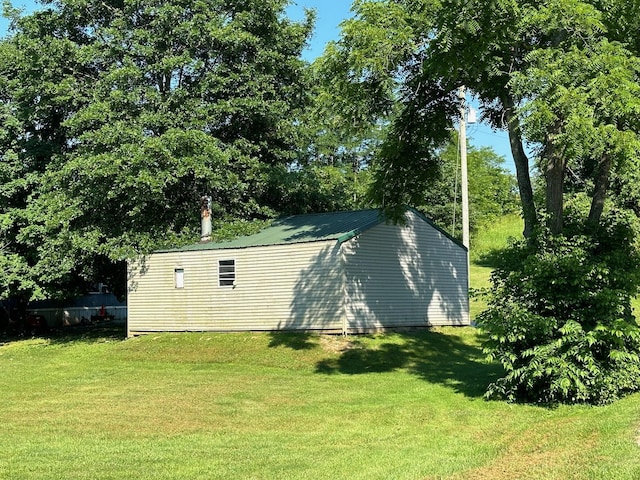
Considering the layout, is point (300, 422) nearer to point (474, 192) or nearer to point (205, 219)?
point (205, 219)

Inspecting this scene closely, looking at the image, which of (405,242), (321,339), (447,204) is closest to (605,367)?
(321,339)

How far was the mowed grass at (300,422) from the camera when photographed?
6.56 meters

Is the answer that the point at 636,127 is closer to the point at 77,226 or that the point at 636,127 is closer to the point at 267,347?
the point at 267,347

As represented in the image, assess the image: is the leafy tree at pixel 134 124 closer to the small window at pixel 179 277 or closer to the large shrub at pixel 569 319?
the small window at pixel 179 277

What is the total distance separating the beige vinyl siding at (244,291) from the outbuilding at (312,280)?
28mm

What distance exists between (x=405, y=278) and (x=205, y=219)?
656cm

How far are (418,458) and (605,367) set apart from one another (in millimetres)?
3590

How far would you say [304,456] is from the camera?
7.37 meters

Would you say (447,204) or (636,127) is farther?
(447,204)

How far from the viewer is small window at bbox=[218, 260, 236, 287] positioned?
65.2 ft

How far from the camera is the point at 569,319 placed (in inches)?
367

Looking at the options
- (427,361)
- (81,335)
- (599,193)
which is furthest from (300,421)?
(81,335)

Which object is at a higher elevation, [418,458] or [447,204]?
[447,204]

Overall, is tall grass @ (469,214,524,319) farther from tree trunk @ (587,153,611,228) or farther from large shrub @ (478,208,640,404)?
large shrub @ (478,208,640,404)
